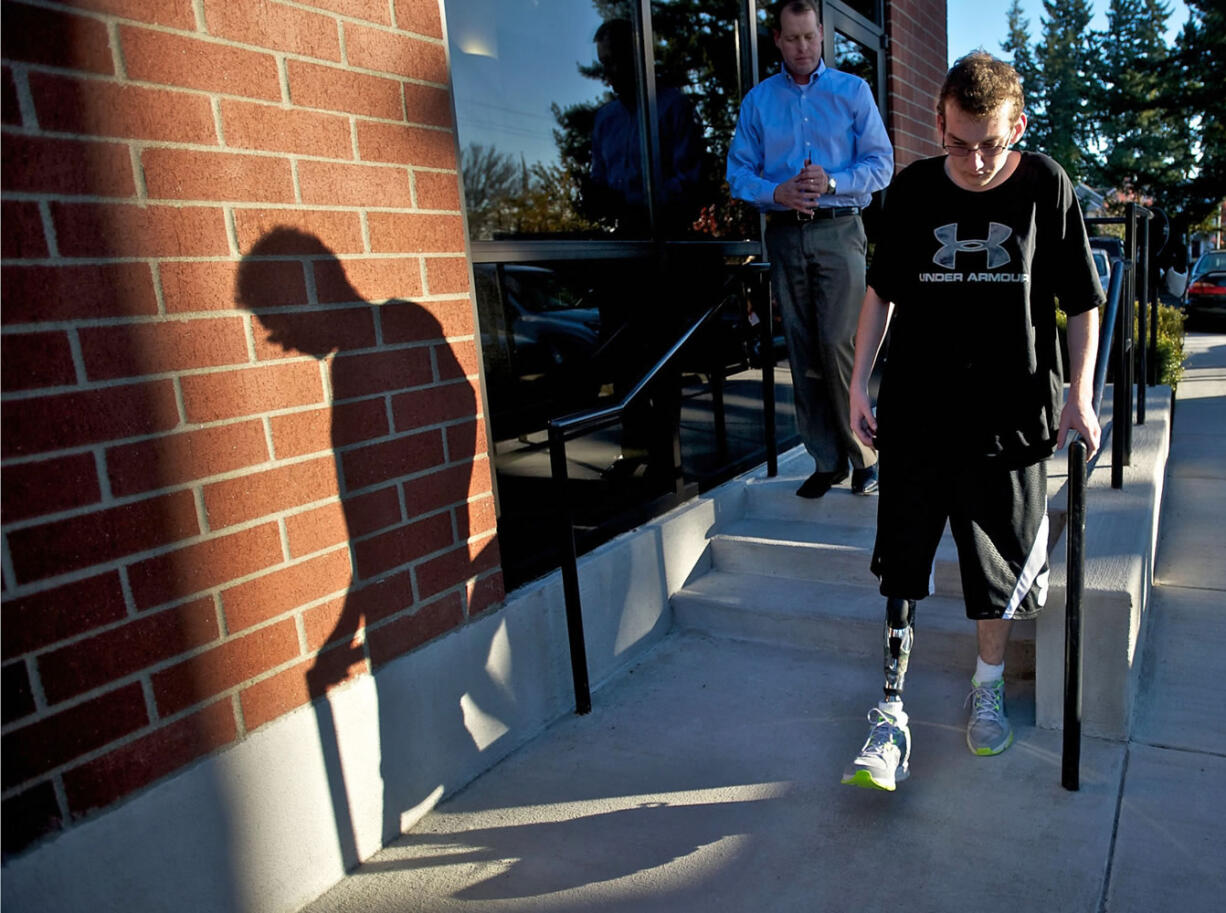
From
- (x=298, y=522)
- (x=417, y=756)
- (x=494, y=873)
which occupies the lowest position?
(x=494, y=873)

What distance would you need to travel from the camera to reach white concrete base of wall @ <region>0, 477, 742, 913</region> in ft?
5.74

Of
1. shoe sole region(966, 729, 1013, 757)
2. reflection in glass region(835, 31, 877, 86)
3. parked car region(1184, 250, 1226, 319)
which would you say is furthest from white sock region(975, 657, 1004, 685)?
parked car region(1184, 250, 1226, 319)

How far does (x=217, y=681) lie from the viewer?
6.39 feet

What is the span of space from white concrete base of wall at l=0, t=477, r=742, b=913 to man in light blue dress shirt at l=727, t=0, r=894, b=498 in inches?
42.7

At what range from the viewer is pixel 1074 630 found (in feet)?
7.43

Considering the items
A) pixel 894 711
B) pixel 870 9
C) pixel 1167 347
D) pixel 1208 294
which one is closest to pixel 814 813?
pixel 894 711

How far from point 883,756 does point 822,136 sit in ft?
8.01

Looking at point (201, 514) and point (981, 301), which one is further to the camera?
point (981, 301)

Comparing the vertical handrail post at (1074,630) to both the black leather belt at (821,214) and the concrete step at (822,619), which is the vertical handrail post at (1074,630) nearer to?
the concrete step at (822,619)

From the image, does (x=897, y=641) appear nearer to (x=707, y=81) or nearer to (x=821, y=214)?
(x=821, y=214)

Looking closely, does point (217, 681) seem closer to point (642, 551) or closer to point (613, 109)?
point (642, 551)

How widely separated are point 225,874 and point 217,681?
0.42 metres

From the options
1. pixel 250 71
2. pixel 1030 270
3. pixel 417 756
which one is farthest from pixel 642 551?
pixel 250 71

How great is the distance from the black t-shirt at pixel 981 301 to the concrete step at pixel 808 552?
105 cm
